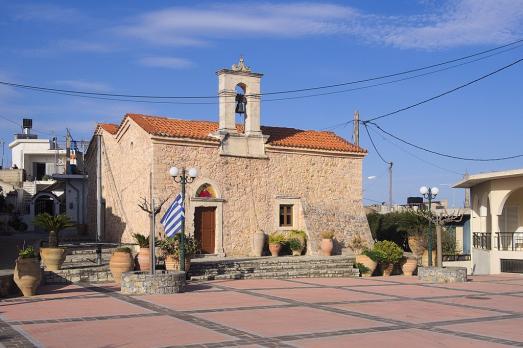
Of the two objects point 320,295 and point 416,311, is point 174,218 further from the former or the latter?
point 416,311

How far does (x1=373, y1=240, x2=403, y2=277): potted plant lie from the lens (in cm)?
2322

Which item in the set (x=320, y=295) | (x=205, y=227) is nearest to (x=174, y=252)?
(x=205, y=227)

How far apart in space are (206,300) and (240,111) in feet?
39.3

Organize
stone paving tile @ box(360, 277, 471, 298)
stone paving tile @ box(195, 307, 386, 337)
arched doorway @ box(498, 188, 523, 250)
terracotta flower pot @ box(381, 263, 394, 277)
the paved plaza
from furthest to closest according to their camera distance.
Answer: arched doorway @ box(498, 188, 523, 250)
terracotta flower pot @ box(381, 263, 394, 277)
stone paving tile @ box(360, 277, 471, 298)
stone paving tile @ box(195, 307, 386, 337)
the paved plaza

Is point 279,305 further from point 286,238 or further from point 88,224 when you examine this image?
point 88,224

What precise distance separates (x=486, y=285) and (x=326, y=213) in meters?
8.82

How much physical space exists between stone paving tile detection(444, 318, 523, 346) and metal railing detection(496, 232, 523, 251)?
522 inches

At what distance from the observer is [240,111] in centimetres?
2552

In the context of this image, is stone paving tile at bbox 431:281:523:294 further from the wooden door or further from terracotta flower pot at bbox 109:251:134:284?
terracotta flower pot at bbox 109:251:134:284

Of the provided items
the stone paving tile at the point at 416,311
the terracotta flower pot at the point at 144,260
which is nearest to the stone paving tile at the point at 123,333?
the stone paving tile at the point at 416,311

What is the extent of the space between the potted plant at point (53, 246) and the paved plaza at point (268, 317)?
3.07 ft

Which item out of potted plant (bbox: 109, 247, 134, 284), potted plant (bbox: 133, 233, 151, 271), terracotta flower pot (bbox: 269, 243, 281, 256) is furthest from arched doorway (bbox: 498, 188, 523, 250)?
potted plant (bbox: 109, 247, 134, 284)

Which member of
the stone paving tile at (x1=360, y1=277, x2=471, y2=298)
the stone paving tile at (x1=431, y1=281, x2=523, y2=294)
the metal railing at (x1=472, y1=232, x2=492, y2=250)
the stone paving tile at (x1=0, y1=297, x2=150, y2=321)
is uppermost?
the metal railing at (x1=472, y1=232, x2=492, y2=250)

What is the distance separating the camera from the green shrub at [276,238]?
2522cm
